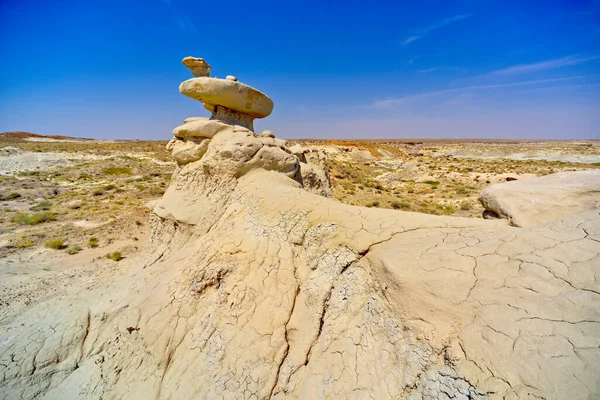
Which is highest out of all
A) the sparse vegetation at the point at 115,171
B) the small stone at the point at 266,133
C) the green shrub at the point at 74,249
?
the small stone at the point at 266,133

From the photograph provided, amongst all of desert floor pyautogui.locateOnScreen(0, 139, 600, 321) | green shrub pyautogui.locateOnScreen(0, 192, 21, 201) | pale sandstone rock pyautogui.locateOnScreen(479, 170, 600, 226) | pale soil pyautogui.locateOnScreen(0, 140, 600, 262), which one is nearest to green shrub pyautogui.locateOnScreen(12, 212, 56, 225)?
desert floor pyautogui.locateOnScreen(0, 139, 600, 321)

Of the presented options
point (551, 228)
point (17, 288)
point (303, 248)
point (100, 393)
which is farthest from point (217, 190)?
point (17, 288)

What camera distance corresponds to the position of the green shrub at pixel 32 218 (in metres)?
12.6

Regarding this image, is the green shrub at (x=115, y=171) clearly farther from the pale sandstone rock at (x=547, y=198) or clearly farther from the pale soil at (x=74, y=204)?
the pale sandstone rock at (x=547, y=198)

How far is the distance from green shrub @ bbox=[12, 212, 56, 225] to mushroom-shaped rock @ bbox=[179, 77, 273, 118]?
37.7ft

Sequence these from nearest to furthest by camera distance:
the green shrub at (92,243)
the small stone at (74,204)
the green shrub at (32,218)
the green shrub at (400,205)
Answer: the green shrub at (92,243) → the green shrub at (32,218) → the green shrub at (400,205) → the small stone at (74,204)

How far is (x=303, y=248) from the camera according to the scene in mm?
3805

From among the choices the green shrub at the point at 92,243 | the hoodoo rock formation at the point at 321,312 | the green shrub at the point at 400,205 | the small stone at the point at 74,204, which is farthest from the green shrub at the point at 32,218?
the green shrub at the point at 400,205

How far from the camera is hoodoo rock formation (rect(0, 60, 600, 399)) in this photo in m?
1.95

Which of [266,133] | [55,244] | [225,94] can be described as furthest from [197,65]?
[55,244]

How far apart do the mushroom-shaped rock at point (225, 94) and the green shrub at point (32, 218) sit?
11498mm

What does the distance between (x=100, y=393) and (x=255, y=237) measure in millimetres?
2623

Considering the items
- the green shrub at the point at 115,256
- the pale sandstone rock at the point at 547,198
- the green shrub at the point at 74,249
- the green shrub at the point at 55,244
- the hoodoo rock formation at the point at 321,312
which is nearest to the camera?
the hoodoo rock formation at the point at 321,312

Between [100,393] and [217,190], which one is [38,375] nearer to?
[100,393]
